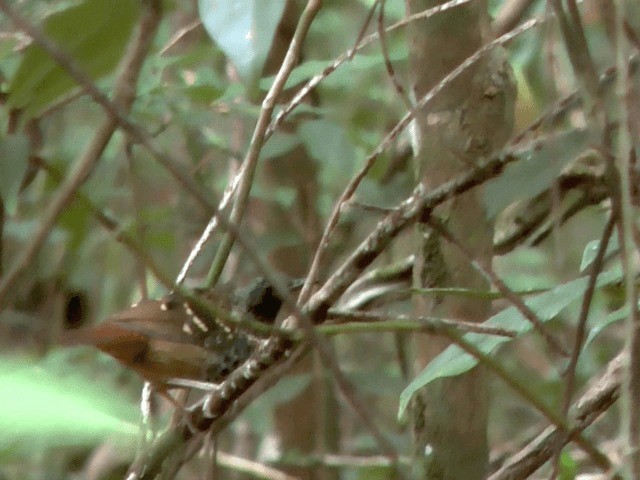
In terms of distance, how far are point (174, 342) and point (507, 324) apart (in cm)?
43

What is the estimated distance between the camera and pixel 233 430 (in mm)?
2342

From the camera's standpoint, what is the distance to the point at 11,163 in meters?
0.83

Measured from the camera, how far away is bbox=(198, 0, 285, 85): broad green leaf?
481 millimetres

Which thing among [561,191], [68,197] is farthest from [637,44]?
[68,197]

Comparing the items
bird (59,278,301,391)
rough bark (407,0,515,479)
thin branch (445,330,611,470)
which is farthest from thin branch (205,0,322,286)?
thin branch (445,330,611,470)

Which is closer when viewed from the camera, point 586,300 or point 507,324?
point 586,300

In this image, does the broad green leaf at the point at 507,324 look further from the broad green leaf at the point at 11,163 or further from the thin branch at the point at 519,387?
the broad green leaf at the point at 11,163

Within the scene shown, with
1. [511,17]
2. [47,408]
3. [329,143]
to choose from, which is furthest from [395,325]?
[329,143]

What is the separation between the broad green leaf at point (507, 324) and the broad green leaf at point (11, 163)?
398 millimetres

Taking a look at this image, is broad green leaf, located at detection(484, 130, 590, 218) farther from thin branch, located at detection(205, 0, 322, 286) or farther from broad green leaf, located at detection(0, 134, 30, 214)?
broad green leaf, located at detection(0, 134, 30, 214)

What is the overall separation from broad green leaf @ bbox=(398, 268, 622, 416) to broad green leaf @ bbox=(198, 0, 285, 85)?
0.29m

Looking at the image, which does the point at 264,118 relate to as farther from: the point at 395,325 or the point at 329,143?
the point at 329,143

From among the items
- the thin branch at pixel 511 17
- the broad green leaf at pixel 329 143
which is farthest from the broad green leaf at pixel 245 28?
the broad green leaf at pixel 329 143

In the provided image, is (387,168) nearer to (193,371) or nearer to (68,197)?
(193,371)
